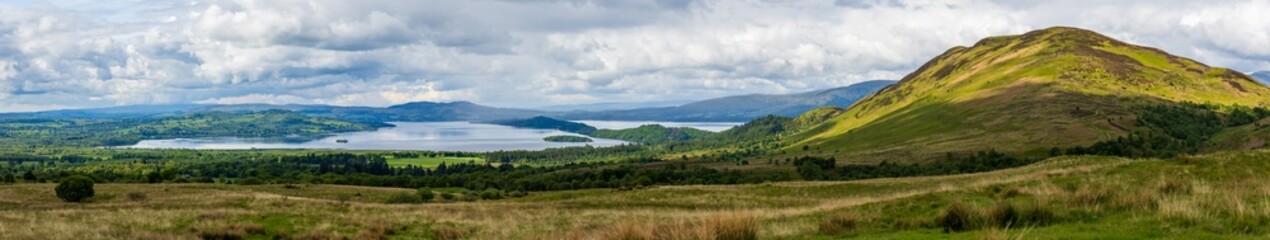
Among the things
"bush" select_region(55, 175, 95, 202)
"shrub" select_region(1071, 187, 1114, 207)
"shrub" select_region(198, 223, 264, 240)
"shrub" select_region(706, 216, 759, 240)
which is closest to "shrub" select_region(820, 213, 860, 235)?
"shrub" select_region(706, 216, 759, 240)

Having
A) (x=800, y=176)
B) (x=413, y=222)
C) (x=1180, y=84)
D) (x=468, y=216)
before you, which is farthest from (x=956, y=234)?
(x=1180, y=84)

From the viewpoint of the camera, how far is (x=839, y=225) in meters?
17.4

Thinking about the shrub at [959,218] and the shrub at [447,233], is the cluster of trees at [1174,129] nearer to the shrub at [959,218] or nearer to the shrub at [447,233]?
the shrub at [447,233]

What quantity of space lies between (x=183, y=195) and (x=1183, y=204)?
54.0 metres

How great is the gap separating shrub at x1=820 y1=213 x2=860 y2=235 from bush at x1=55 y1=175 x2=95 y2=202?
156ft

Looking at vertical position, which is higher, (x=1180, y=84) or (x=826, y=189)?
(x=1180, y=84)

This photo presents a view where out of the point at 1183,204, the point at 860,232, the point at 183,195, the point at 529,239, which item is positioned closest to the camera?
the point at 1183,204

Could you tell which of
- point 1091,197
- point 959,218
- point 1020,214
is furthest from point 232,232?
point 1091,197

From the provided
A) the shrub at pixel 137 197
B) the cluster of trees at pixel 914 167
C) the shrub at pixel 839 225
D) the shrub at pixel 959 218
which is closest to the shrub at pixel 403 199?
the shrub at pixel 137 197

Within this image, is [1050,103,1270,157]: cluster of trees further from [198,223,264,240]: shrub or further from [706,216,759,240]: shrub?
[706,216,759,240]: shrub

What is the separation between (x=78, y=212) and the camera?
108 feet

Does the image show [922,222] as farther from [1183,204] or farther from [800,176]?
[800,176]

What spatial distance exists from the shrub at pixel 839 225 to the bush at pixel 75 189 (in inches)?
1866

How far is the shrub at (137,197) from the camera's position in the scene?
47.5 meters
